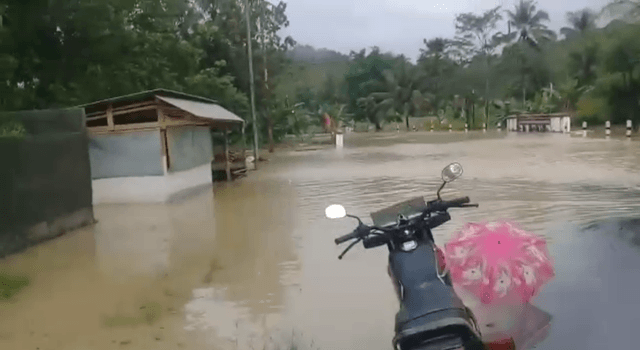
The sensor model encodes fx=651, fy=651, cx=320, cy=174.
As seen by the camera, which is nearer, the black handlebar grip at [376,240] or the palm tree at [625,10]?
the black handlebar grip at [376,240]

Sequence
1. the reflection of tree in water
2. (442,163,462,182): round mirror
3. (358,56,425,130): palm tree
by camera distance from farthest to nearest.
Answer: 1. (358,56,425,130): palm tree
2. the reflection of tree in water
3. (442,163,462,182): round mirror

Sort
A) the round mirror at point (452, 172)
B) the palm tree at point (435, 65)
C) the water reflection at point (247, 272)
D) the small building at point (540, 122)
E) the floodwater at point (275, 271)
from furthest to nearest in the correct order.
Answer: the small building at point (540, 122) → the palm tree at point (435, 65) → the water reflection at point (247, 272) → the floodwater at point (275, 271) → the round mirror at point (452, 172)

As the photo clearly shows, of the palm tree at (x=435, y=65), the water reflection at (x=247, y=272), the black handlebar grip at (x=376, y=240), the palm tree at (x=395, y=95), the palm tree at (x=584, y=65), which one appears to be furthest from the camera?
the palm tree at (x=395, y=95)

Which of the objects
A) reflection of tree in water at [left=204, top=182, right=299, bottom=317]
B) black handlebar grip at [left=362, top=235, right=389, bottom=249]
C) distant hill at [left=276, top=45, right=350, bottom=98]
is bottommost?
reflection of tree in water at [left=204, top=182, right=299, bottom=317]

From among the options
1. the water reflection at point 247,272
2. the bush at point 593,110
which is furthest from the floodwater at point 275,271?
the bush at point 593,110

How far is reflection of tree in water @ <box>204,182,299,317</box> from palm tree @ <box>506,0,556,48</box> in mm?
5922

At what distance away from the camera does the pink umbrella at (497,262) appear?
309cm

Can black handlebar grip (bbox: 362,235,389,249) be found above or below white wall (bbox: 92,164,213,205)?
above

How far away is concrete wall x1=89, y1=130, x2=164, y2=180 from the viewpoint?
888 centimetres

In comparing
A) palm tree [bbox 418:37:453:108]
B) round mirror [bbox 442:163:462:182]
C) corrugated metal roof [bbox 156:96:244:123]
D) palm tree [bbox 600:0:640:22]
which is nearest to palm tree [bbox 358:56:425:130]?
palm tree [bbox 418:37:453:108]

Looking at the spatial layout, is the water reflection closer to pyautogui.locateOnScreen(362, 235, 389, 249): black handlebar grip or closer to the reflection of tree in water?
the reflection of tree in water

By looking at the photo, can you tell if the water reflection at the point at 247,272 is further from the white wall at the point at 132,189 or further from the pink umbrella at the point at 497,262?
the pink umbrella at the point at 497,262

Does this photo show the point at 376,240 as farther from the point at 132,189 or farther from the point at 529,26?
the point at 529,26

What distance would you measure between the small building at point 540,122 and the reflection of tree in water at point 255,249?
16.9m
